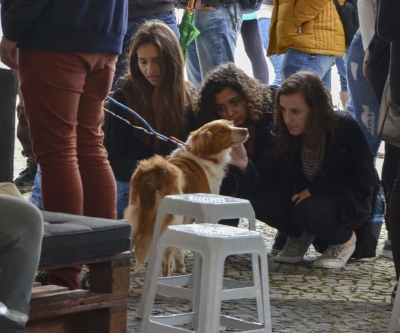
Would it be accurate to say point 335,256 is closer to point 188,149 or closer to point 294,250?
point 294,250

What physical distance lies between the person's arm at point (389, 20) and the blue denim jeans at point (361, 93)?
1529mm

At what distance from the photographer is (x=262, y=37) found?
21.0 ft

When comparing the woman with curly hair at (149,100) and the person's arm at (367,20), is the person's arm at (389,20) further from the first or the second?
the woman with curly hair at (149,100)

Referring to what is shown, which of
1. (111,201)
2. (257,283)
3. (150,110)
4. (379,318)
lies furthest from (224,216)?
(150,110)

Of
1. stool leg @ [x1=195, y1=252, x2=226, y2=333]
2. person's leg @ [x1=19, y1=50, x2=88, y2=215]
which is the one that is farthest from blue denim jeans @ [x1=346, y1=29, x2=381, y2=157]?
stool leg @ [x1=195, y1=252, x2=226, y2=333]

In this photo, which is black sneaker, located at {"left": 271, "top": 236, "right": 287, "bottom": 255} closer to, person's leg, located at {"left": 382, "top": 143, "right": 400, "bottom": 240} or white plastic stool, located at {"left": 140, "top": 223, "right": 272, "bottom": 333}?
person's leg, located at {"left": 382, "top": 143, "right": 400, "bottom": 240}

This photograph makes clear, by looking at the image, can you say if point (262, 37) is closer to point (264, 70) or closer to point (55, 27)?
point (264, 70)

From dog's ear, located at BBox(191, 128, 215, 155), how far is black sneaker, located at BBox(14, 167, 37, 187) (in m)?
2.15

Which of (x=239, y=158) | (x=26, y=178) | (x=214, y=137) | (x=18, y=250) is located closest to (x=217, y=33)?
(x=239, y=158)

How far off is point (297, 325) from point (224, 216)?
0.57 m

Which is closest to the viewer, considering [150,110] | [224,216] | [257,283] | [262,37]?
[257,283]

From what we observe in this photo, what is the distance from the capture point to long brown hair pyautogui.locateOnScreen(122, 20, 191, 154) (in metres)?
4.40

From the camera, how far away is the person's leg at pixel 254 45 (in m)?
6.34

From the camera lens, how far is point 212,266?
2551mm
